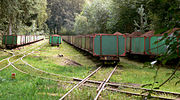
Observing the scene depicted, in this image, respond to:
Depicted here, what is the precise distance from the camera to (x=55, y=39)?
30.2 m

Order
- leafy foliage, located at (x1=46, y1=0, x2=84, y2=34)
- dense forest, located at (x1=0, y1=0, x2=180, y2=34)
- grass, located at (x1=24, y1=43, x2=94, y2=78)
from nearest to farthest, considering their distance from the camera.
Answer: dense forest, located at (x1=0, y1=0, x2=180, y2=34), grass, located at (x1=24, y1=43, x2=94, y2=78), leafy foliage, located at (x1=46, y1=0, x2=84, y2=34)

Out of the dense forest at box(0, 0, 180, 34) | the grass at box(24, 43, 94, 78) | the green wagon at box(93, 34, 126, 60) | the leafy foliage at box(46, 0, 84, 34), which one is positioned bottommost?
the grass at box(24, 43, 94, 78)

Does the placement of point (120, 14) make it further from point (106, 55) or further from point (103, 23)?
point (106, 55)

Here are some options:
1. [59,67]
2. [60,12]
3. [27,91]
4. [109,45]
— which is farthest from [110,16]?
[60,12]

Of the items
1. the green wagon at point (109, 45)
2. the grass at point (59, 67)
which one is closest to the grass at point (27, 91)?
the grass at point (59, 67)

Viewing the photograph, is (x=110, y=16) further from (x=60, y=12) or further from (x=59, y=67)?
(x=60, y=12)

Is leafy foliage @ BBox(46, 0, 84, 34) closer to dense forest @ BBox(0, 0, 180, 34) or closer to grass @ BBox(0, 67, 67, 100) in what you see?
dense forest @ BBox(0, 0, 180, 34)

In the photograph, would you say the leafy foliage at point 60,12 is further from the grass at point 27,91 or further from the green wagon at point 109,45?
the grass at point 27,91

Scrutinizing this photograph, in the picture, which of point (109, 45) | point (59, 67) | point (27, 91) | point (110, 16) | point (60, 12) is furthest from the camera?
point (60, 12)

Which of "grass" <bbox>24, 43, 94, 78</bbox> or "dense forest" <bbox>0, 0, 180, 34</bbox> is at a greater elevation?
"dense forest" <bbox>0, 0, 180, 34</bbox>

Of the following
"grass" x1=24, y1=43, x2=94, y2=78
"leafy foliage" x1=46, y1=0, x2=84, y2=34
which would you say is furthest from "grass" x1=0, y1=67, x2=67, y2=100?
"leafy foliage" x1=46, y1=0, x2=84, y2=34

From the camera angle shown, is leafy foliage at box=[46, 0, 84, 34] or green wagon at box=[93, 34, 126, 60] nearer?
green wagon at box=[93, 34, 126, 60]

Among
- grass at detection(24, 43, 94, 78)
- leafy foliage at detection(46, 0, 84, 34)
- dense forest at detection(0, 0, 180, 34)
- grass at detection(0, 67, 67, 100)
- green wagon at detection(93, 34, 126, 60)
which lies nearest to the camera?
dense forest at detection(0, 0, 180, 34)

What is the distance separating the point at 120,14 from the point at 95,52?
59.9 ft
